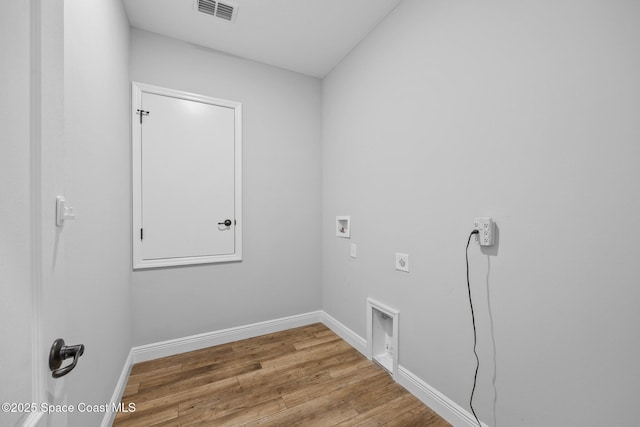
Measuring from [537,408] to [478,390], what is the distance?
270mm

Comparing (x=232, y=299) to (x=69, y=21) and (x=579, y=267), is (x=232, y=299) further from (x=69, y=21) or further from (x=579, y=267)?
(x=579, y=267)

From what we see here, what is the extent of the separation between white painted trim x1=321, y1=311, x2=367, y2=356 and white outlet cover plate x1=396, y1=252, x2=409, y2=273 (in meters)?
0.83

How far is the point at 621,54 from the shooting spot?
96cm

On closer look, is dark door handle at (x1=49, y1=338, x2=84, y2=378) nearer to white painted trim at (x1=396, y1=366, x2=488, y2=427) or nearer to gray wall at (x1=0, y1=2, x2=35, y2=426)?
gray wall at (x1=0, y1=2, x2=35, y2=426)

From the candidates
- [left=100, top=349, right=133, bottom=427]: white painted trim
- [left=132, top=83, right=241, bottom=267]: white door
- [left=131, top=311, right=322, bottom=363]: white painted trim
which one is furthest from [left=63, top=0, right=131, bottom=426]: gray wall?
[left=131, top=311, right=322, bottom=363]: white painted trim

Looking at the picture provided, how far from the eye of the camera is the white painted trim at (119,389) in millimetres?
1438

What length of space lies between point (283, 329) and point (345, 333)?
675mm

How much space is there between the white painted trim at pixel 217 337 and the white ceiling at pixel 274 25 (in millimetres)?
2668

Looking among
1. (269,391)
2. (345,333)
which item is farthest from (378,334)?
(269,391)

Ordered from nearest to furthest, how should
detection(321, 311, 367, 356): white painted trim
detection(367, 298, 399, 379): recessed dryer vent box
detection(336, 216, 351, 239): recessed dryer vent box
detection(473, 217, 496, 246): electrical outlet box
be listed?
detection(473, 217, 496, 246): electrical outlet box < detection(367, 298, 399, 379): recessed dryer vent box < detection(321, 311, 367, 356): white painted trim < detection(336, 216, 351, 239): recessed dryer vent box

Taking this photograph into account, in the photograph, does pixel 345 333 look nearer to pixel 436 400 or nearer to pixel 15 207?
pixel 436 400

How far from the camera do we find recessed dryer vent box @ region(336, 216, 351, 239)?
2.49 metres

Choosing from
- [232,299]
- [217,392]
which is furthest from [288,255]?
[217,392]

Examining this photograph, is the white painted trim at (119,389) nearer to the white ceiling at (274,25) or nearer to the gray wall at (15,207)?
the gray wall at (15,207)
